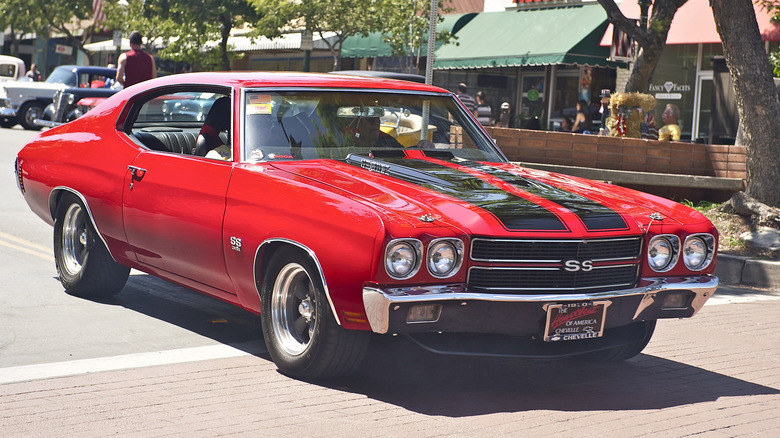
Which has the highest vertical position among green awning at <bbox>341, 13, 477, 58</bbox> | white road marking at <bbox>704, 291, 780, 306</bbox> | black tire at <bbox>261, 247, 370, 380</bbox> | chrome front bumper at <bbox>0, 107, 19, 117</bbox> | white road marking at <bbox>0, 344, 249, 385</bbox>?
green awning at <bbox>341, 13, 477, 58</bbox>

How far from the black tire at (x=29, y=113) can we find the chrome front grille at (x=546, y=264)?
24.4 meters

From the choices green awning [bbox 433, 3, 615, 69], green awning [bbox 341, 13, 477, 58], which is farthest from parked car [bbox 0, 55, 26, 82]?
green awning [bbox 433, 3, 615, 69]

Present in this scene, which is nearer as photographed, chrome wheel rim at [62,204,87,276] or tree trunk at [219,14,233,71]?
chrome wheel rim at [62,204,87,276]

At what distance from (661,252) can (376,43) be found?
77.5 ft

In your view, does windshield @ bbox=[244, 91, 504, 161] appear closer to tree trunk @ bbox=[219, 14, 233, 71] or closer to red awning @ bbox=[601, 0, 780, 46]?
red awning @ bbox=[601, 0, 780, 46]

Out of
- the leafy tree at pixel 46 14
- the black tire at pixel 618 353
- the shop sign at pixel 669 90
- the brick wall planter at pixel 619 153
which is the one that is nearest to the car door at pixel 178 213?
the black tire at pixel 618 353

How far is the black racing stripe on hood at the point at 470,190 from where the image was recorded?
4844 millimetres

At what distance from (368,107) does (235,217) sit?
114 centimetres

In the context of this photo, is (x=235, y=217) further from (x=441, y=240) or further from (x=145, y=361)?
(x=441, y=240)

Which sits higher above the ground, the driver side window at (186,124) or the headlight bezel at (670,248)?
the driver side window at (186,124)

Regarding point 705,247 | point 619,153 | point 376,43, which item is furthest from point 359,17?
point 705,247

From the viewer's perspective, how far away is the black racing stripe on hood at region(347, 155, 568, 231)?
484 cm

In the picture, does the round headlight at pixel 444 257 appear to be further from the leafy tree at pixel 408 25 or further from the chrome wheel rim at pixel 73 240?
the leafy tree at pixel 408 25

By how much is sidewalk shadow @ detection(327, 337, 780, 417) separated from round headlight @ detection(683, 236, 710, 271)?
0.68 m
